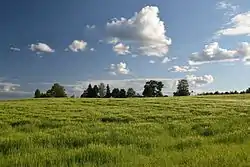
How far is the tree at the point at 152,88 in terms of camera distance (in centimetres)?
13200

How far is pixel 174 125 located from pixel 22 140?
9.42 m

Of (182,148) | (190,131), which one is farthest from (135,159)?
(190,131)

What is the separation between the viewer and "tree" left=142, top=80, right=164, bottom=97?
13200 centimetres

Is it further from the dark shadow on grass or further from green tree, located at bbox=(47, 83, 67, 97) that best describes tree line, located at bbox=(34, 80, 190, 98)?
the dark shadow on grass

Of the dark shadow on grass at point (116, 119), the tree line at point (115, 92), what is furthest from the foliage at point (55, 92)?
the dark shadow on grass at point (116, 119)

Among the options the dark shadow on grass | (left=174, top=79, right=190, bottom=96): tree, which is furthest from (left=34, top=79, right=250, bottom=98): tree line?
the dark shadow on grass

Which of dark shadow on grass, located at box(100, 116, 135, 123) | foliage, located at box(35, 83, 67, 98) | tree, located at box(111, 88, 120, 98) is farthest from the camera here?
tree, located at box(111, 88, 120, 98)

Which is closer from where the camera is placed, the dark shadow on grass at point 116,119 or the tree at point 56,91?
the dark shadow on grass at point 116,119

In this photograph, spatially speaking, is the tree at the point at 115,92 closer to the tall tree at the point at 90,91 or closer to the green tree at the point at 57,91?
the tall tree at the point at 90,91

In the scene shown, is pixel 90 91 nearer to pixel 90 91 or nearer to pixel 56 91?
pixel 90 91

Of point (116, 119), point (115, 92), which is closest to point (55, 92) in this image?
point (115, 92)

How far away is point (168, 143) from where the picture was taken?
625 inches

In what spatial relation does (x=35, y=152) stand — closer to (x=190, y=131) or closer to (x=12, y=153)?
(x=12, y=153)

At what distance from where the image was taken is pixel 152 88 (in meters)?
135
